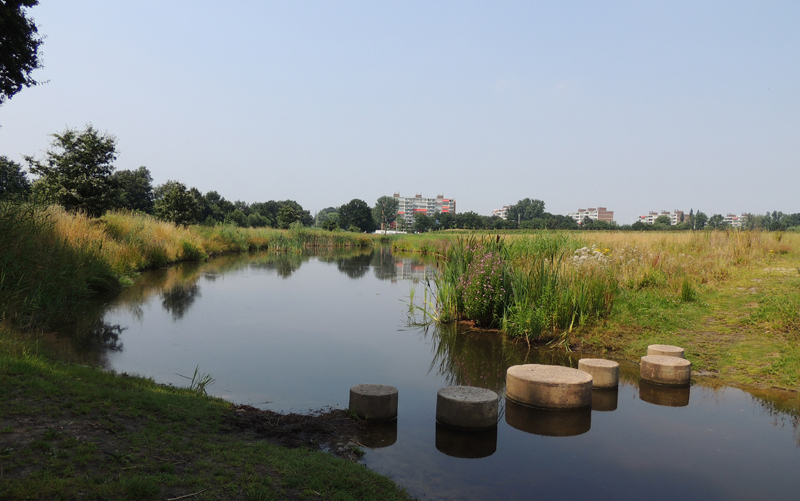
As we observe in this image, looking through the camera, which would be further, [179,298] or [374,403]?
[179,298]

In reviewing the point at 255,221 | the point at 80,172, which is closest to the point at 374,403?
the point at 80,172

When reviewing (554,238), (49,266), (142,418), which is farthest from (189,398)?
(554,238)

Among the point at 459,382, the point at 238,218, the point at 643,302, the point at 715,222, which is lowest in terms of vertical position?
the point at 459,382

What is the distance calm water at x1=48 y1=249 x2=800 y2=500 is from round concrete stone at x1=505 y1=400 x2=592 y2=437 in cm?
2

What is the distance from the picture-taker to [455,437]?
5.34 meters

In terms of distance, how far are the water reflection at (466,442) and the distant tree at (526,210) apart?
138640 mm

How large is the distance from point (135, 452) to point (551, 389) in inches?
180

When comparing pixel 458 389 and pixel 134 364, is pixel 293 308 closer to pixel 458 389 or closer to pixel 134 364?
pixel 134 364

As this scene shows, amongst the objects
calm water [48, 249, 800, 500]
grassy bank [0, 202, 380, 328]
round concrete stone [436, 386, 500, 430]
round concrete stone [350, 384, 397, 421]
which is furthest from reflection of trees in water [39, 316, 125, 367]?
round concrete stone [436, 386, 500, 430]

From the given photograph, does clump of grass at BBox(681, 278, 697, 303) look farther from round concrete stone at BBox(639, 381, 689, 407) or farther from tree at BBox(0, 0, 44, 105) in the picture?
tree at BBox(0, 0, 44, 105)

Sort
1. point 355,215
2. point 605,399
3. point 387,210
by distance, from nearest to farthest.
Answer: point 605,399 < point 355,215 < point 387,210

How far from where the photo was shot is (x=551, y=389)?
6098mm

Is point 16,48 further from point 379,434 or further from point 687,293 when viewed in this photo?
point 687,293

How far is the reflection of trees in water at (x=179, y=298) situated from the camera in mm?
11994
